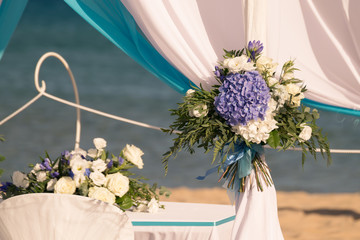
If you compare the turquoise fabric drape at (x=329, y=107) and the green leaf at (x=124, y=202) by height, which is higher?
the turquoise fabric drape at (x=329, y=107)

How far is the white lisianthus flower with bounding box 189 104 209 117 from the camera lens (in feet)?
7.12

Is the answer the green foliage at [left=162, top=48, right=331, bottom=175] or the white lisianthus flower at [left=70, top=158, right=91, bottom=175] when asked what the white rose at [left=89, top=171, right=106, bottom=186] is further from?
the green foliage at [left=162, top=48, right=331, bottom=175]

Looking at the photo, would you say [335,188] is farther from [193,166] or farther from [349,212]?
[193,166]

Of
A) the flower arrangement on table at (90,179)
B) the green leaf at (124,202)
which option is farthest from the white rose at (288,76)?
the green leaf at (124,202)

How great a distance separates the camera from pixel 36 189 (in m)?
2.08

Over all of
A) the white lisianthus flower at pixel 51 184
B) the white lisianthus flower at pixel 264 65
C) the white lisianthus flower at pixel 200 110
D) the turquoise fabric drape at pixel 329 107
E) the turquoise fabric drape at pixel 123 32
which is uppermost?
the turquoise fabric drape at pixel 123 32

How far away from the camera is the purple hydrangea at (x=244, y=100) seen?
2.12 m

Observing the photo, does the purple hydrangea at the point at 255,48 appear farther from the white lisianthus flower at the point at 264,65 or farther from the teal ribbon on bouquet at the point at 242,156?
the teal ribbon on bouquet at the point at 242,156

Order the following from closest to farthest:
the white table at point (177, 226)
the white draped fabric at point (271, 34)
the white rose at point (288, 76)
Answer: the white table at point (177, 226) → the white rose at point (288, 76) → the white draped fabric at point (271, 34)

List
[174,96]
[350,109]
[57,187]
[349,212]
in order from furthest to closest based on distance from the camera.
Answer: [174,96], [349,212], [350,109], [57,187]

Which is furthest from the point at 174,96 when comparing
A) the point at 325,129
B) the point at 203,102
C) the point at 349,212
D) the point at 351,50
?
the point at 203,102

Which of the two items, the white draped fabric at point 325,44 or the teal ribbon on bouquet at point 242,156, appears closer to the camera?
the teal ribbon on bouquet at point 242,156

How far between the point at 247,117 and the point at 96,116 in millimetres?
4762

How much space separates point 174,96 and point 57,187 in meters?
4.82
